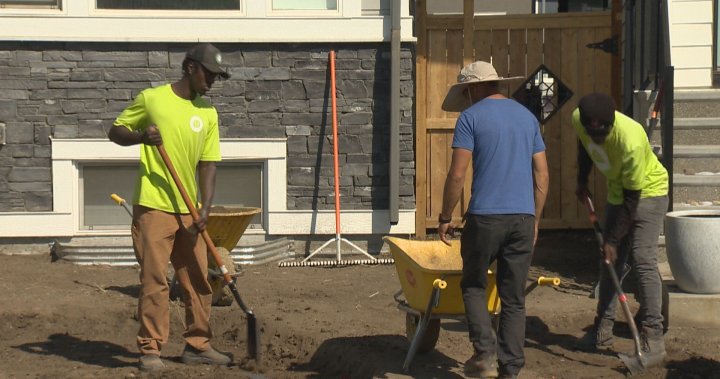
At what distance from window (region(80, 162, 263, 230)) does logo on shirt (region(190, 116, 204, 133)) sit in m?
4.09

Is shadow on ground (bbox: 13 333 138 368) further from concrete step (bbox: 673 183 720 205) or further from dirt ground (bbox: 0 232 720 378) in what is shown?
concrete step (bbox: 673 183 720 205)

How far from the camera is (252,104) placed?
11.1m

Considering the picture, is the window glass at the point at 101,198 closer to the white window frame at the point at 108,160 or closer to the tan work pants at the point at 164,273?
the white window frame at the point at 108,160

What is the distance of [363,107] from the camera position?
36.7 ft

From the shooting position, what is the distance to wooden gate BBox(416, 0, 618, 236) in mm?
11891

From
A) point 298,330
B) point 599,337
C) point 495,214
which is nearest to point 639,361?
point 599,337

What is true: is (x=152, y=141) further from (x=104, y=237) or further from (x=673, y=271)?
(x=104, y=237)

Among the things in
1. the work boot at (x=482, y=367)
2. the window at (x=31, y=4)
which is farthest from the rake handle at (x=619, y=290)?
the window at (x=31, y=4)

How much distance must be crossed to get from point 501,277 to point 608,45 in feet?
20.9

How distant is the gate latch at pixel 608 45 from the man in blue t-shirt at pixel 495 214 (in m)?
6.04

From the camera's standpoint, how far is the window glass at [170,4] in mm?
11008

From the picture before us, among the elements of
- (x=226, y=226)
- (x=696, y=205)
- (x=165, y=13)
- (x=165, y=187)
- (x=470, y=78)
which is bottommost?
(x=226, y=226)

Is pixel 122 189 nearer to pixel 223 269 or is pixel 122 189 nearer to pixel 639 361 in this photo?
pixel 223 269

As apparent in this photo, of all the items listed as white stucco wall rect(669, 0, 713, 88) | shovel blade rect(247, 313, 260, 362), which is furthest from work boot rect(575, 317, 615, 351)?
white stucco wall rect(669, 0, 713, 88)
